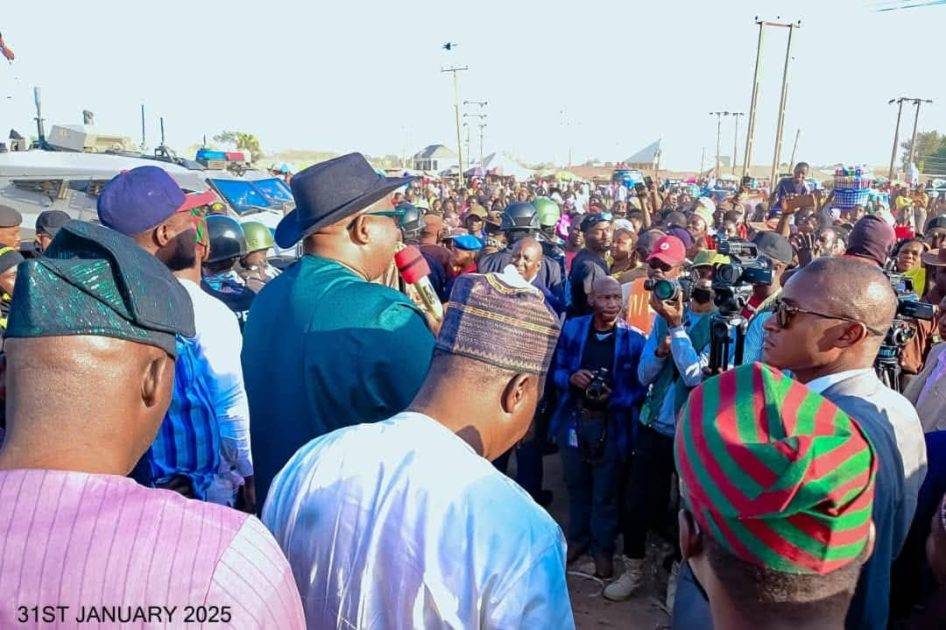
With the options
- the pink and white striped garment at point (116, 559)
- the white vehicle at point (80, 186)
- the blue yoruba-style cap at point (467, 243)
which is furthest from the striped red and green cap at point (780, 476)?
the white vehicle at point (80, 186)

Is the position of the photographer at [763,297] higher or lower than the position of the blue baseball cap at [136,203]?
lower

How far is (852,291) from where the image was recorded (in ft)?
7.95

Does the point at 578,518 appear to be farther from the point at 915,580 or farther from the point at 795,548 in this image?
the point at 795,548

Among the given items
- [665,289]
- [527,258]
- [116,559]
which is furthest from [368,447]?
[527,258]

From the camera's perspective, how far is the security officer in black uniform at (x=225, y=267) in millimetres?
4703

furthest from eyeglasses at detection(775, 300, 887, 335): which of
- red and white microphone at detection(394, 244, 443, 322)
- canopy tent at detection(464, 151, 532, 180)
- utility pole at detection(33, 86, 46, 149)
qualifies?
canopy tent at detection(464, 151, 532, 180)

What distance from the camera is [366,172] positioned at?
8.41 feet

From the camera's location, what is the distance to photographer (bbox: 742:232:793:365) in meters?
3.79

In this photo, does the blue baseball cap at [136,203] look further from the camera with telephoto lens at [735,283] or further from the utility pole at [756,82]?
the utility pole at [756,82]

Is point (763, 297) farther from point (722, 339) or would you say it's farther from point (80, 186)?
point (80, 186)

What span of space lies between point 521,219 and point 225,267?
322 cm

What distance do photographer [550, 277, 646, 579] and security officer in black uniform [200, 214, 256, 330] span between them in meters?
2.08

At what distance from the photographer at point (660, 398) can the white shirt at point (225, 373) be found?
2.13 meters

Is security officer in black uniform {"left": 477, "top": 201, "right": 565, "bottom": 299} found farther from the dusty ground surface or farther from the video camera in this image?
the video camera
